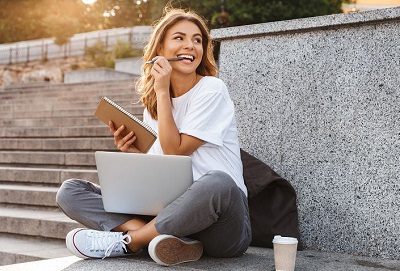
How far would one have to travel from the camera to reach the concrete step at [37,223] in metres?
4.36

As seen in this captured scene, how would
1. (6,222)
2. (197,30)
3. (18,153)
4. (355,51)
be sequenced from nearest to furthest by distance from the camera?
(197,30), (355,51), (6,222), (18,153)

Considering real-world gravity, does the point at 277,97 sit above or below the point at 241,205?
above

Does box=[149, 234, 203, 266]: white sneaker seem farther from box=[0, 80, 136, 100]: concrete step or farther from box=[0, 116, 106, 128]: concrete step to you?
box=[0, 80, 136, 100]: concrete step

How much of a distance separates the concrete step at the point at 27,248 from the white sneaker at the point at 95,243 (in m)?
1.10

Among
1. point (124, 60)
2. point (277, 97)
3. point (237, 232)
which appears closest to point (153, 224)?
point (237, 232)

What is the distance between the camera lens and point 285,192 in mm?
3545

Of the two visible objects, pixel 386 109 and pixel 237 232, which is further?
pixel 386 109

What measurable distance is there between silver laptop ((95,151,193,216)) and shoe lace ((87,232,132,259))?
135 millimetres

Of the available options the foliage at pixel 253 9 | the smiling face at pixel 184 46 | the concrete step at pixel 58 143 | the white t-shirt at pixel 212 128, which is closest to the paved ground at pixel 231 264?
the white t-shirt at pixel 212 128

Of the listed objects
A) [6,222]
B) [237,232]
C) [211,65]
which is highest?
[211,65]

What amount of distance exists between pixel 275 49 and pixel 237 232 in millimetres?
1457

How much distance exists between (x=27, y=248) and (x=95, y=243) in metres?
1.60

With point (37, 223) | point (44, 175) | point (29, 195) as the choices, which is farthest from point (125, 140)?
point (44, 175)

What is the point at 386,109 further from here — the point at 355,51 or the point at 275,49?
the point at 275,49
